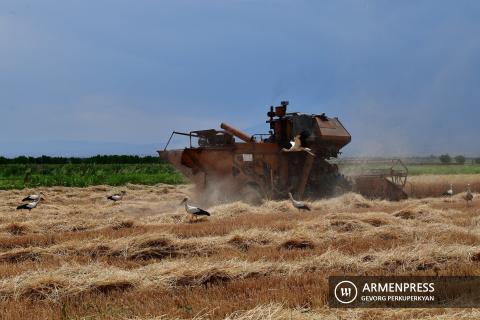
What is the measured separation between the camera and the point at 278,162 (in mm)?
16516

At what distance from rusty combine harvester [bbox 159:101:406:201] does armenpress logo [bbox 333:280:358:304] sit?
34.6 ft

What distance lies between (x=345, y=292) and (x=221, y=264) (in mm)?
1776

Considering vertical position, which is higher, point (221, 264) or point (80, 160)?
point (80, 160)

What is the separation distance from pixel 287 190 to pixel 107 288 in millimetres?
11292

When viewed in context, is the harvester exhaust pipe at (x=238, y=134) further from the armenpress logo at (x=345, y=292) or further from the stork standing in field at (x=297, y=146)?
the armenpress logo at (x=345, y=292)

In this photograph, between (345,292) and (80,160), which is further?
(80,160)

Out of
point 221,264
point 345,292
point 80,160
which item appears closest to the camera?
point 345,292

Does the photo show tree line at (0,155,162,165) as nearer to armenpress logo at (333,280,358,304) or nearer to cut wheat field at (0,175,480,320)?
cut wheat field at (0,175,480,320)

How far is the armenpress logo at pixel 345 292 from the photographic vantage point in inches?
194

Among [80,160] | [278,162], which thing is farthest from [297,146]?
[80,160]

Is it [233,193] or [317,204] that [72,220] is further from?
[317,204]

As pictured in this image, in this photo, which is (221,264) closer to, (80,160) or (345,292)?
(345,292)

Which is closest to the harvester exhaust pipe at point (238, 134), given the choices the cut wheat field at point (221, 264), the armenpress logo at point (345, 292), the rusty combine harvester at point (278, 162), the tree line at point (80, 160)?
the rusty combine harvester at point (278, 162)

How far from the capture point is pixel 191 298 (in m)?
5.13
